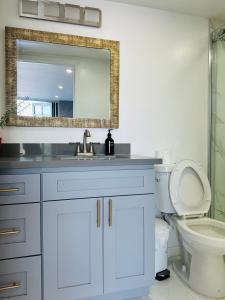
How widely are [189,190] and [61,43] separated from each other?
1541 mm

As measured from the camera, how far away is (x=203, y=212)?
2.08 meters

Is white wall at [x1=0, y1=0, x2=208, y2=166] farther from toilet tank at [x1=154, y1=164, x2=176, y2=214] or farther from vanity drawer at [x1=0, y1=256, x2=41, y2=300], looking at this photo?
vanity drawer at [x1=0, y1=256, x2=41, y2=300]

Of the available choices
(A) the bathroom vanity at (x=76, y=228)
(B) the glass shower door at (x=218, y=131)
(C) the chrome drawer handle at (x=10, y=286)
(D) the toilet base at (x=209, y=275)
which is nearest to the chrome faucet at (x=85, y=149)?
(A) the bathroom vanity at (x=76, y=228)

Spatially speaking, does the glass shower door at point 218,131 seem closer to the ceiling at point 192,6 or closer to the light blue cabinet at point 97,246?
the ceiling at point 192,6

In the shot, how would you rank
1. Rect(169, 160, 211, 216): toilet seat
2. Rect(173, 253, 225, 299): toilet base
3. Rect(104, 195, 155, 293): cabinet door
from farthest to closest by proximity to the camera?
Rect(169, 160, 211, 216): toilet seat → Rect(173, 253, 225, 299): toilet base → Rect(104, 195, 155, 293): cabinet door

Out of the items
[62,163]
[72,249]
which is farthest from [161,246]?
[62,163]

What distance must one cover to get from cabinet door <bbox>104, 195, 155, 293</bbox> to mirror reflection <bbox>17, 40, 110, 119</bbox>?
79 centimetres

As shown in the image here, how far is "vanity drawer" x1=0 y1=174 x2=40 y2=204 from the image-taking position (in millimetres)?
1386

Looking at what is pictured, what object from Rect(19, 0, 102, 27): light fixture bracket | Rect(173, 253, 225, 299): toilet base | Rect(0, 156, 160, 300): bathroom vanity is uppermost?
Rect(19, 0, 102, 27): light fixture bracket

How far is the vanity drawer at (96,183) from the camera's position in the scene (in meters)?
1.48

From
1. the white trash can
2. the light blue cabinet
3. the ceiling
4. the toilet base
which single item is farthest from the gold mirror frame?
the toilet base


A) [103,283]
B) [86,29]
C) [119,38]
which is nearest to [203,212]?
[103,283]

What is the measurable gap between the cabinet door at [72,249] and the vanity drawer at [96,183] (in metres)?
0.05

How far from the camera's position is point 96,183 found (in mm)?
1562
